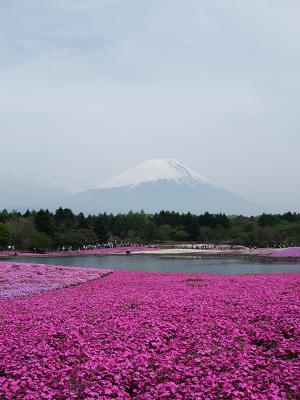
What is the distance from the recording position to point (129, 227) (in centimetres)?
11275

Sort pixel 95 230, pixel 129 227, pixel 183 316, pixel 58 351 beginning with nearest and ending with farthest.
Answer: pixel 58 351 < pixel 183 316 < pixel 95 230 < pixel 129 227

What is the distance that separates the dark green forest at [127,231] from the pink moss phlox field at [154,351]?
2713 inches

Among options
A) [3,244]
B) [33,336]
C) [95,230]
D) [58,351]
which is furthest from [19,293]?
[95,230]

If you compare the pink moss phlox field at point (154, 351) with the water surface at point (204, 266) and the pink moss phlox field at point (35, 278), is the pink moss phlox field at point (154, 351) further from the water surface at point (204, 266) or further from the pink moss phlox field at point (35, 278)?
the water surface at point (204, 266)

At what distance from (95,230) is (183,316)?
283ft

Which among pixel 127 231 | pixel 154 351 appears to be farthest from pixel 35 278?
pixel 127 231

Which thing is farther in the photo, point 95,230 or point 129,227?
point 129,227

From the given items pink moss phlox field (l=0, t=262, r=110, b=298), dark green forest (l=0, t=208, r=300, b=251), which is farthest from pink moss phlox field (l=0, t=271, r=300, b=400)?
dark green forest (l=0, t=208, r=300, b=251)

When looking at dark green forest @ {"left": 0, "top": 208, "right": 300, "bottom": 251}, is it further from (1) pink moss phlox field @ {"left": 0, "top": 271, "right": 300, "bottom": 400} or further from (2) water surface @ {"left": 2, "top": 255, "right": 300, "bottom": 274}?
(1) pink moss phlox field @ {"left": 0, "top": 271, "right": 300, "bottom": 400}

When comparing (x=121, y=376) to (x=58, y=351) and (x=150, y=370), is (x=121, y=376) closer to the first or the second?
(x=150, y=370)

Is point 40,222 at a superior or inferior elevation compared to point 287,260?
superior

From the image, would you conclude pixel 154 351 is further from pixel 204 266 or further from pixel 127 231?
pixel 127 231

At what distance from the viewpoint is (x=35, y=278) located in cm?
2778

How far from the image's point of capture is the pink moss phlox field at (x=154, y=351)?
27.7 ft
